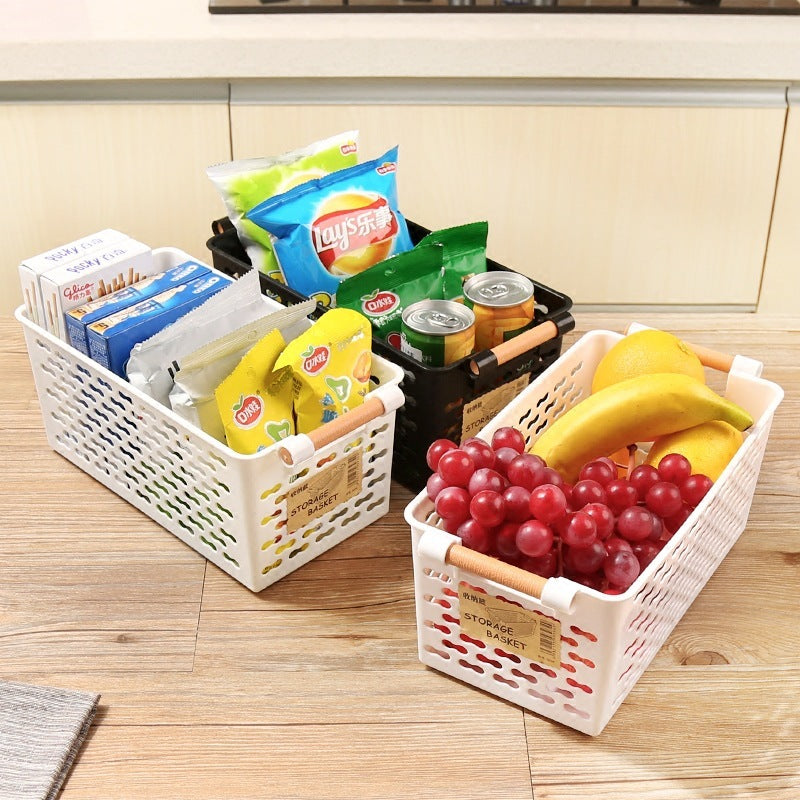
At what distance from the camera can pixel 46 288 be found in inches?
49.3

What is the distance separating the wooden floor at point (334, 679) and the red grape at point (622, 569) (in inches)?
5.9

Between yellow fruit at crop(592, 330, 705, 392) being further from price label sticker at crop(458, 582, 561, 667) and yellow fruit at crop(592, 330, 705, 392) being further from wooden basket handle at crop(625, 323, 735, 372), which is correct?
price label sticker at crop(458, 582, 561, 667)

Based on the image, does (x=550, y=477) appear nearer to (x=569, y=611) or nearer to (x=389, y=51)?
(x=569, y=611)

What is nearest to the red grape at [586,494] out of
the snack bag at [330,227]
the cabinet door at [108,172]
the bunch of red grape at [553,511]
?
Answer: the bunch of red grape at [553,511]

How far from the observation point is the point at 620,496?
995mm

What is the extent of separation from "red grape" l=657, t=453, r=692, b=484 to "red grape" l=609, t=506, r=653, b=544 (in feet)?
0.31

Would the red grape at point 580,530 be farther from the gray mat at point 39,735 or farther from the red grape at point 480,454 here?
the gray mat at point 39,735

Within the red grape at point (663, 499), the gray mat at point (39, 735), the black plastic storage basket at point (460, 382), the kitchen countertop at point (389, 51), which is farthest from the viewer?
the kitchen countertop at point (389, 51)

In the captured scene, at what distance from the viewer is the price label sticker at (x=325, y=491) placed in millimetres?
1163

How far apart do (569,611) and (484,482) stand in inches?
5.3

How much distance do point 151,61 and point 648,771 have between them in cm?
125

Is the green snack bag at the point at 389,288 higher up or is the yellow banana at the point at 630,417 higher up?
the green snack bag at the point at 389,288

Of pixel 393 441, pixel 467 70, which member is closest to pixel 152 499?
pixel 393 441

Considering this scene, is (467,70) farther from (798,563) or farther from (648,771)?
(648,771)
